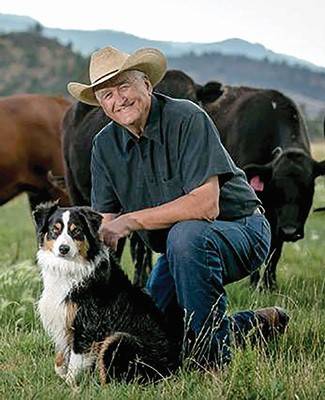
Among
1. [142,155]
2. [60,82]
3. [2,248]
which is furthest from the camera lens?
[60,82]

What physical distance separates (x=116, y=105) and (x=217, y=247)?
0.99 meters

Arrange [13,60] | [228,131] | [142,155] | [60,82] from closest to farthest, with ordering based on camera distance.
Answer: [142,155], [228,131], [60,82], [13,60]

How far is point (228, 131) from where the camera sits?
33.2 feet

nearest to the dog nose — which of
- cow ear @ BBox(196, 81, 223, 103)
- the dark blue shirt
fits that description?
the dark blue shirt

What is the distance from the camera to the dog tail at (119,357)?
5.49m

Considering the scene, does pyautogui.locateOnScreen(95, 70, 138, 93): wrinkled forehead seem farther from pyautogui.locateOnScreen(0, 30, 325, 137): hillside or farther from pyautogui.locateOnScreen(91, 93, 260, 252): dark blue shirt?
pyautogui.locateOnScreen(0, 30, 325, 137): hillside

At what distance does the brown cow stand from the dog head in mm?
5937

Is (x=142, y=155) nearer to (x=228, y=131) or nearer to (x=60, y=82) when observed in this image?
(x=228, y=131)

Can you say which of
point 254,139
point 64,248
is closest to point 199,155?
point 64,248

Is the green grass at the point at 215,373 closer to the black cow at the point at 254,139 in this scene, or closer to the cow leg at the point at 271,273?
the cow leg at the point at 271,273

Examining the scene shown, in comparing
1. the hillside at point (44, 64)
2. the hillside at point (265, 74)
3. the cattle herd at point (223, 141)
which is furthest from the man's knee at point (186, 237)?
the hillside at point (44, 64)

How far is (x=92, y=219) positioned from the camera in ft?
18.1

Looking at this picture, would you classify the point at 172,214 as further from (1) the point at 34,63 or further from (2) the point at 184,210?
(1) the point at 34,63

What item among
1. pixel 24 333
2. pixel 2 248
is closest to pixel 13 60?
pixel 2 248
